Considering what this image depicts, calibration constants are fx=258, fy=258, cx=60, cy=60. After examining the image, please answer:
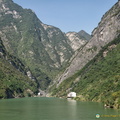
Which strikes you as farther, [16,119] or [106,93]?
[106,93]

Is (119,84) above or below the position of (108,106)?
above

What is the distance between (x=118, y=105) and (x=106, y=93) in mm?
49906

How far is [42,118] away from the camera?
281 feet

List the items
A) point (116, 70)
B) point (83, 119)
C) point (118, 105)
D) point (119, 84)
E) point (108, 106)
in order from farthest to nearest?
point (116, 70)
point (119, 84)
point (108, 106)
point (118, 105)
point (83, 119)

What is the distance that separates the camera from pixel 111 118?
8269 cm

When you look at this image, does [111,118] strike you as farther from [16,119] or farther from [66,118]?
[16,119]

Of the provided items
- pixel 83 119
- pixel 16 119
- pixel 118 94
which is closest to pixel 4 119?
pixel 16 119

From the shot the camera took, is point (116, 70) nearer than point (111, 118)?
No

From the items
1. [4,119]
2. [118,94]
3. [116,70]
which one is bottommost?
[4,119]

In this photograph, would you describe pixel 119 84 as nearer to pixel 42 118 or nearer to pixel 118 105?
pixel 118 105

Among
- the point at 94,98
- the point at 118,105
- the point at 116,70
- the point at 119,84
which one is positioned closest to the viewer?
the point at 118,105

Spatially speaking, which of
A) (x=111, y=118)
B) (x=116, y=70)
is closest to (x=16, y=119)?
(x=111, y=118)

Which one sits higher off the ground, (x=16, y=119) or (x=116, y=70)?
(x=116, y=70)

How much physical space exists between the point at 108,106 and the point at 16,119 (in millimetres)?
53115
